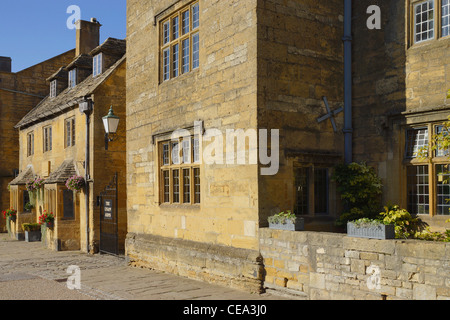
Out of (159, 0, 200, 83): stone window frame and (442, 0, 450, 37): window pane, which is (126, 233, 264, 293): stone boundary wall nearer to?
(159, 0, 200, 83): stone window frame

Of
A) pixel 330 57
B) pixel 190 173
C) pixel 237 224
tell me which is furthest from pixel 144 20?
pixel 237 224

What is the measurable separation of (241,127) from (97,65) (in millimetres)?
12270

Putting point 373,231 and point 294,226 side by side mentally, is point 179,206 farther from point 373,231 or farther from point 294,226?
point 373,231

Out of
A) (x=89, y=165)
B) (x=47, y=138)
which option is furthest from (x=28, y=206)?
(x=89, y=165)

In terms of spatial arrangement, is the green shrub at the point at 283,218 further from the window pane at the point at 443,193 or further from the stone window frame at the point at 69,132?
the stone window frame at the point at 69,132

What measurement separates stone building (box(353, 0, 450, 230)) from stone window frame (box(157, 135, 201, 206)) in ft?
11.5

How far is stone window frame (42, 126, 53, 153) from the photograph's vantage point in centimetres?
2086

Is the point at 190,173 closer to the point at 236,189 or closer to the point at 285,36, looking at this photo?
the point at 236,189

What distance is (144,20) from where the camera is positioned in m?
13.1

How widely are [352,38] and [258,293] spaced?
18.0 feet

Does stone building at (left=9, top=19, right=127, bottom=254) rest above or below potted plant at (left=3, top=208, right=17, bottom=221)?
above

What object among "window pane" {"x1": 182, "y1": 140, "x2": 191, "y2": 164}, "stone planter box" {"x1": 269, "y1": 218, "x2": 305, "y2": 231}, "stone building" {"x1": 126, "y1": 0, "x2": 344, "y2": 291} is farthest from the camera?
"window pane" {"x1": 182, "y1": 140, "x2": 191, "y2": 164}

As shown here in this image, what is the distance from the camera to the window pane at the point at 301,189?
9711 mm

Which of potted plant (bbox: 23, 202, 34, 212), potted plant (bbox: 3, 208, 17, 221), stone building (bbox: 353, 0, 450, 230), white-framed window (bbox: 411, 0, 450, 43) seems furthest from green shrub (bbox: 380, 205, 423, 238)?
potted plant (bbox: 3, 208, 17, 221)
